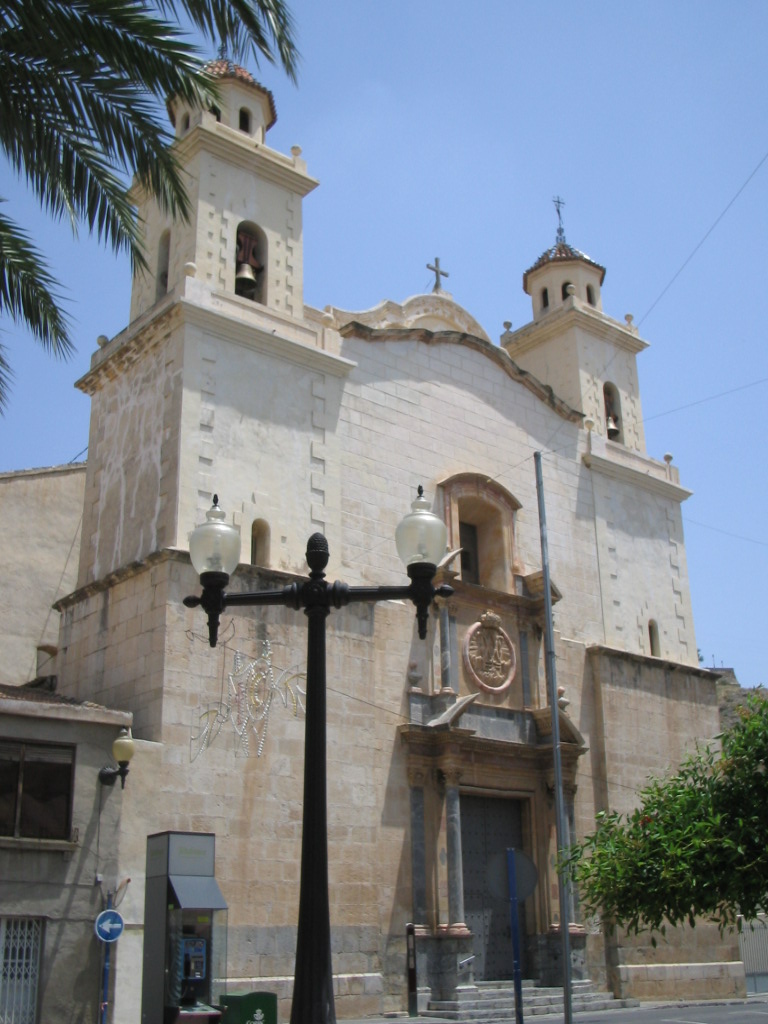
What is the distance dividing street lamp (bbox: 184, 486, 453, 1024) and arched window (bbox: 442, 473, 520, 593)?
13.3m

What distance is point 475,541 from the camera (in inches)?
914

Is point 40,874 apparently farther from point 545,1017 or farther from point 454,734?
point 545,1017

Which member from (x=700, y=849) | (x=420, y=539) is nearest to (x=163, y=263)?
(x=420, y=539)

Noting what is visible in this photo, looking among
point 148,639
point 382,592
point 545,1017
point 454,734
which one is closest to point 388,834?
point 454,734

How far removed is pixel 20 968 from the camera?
555 inches

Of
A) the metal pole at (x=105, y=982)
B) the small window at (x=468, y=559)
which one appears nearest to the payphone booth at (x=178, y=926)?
the metal pole at (x=105, y=982)

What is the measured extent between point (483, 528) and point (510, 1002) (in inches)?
349

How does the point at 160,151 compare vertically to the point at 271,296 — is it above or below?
below

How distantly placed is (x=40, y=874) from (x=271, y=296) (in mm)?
10912

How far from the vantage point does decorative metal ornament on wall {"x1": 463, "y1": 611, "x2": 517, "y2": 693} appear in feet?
69.5

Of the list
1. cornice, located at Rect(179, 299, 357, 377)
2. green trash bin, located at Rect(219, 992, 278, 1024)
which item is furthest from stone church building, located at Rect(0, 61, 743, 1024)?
green trash bin, located at Rect(219, 992, 278, 1024)

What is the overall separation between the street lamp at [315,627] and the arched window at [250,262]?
41.7ft

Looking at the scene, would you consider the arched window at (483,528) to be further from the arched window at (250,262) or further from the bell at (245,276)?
the bell at (245,276)

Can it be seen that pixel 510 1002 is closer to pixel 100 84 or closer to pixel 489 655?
pixel 489 655
